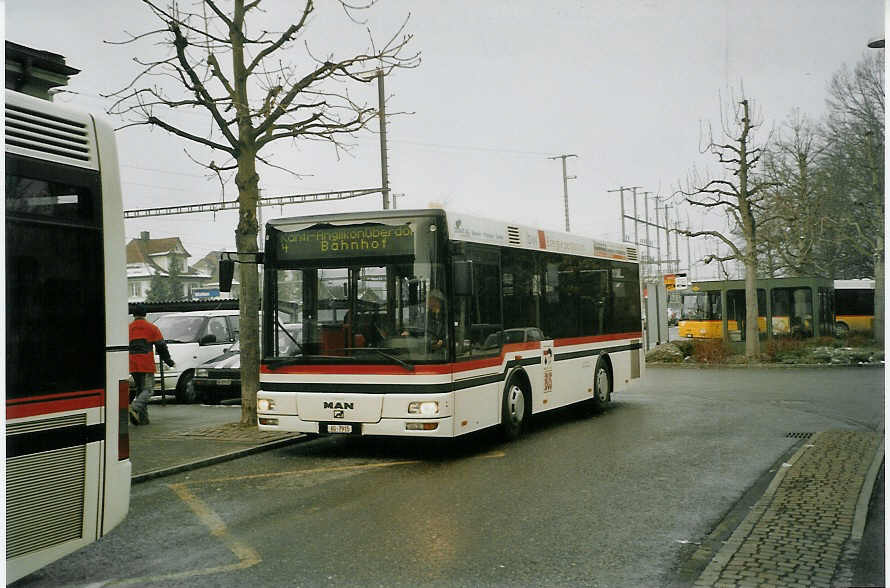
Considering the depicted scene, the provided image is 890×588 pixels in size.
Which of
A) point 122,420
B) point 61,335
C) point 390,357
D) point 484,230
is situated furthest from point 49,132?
point 484,230

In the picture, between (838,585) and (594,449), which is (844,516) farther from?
(594,449)

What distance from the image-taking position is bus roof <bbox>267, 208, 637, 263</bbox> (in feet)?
32.6

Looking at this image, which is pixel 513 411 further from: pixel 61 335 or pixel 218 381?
pixel 218 381

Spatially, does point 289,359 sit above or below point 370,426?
above

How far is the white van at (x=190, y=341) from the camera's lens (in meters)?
17.8

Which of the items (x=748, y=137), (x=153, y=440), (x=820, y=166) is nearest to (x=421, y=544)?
(x=153, y=440)

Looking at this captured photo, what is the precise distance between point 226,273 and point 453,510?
12.9 ft

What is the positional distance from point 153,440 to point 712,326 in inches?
1177

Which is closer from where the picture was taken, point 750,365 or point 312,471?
point 312,471

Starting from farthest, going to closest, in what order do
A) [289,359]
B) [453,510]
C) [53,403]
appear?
1. [289,359]
2. [453,510]
3. [53,403]

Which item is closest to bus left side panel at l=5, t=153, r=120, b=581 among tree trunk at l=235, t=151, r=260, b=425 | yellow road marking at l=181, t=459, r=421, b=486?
yellow road marking at l=181, t=459, r=421, b=486

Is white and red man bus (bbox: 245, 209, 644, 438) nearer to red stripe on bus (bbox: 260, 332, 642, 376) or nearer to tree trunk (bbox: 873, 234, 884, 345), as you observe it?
red stripe on bus (bbox: 260, 332, 642, 376)

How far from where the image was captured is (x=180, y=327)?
1878cm

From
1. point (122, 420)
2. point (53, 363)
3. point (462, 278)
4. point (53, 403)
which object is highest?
point (462, 278)
